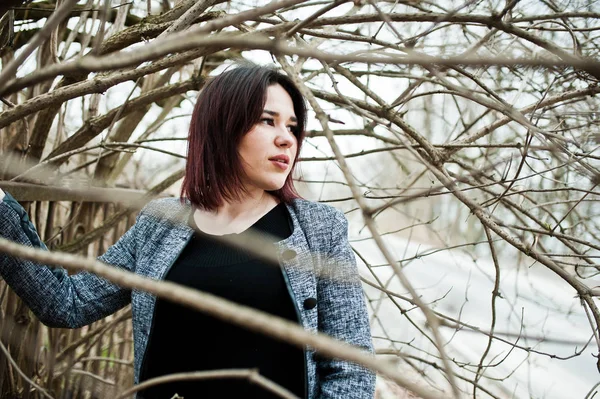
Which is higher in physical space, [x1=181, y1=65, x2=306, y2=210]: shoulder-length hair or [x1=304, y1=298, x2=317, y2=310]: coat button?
[x1=181, y1=65, x2=306, y2=210]: shoulder-length hair

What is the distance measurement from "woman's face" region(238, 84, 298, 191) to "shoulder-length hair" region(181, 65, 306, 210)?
0.07ft

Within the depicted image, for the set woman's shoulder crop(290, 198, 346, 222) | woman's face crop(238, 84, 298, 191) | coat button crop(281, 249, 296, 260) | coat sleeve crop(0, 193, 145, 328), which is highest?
woman's face crop(238, 84, 298, 191)

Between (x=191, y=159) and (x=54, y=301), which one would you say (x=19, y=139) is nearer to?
(x=191, y=159)

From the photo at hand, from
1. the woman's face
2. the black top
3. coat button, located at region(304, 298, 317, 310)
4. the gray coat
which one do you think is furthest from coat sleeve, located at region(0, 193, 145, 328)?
coat button, located at region(304, 298, 317, 310)

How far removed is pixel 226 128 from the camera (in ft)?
5.00

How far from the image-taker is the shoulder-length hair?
1.50m

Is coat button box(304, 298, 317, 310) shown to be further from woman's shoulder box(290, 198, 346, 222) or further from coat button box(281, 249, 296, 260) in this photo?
woman's shoulder box(290, 198, 346, 222)

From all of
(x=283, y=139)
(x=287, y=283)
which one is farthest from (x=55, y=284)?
(x=283, y=139)

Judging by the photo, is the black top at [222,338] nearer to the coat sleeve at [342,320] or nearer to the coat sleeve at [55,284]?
the coat sleeve at [342,320]

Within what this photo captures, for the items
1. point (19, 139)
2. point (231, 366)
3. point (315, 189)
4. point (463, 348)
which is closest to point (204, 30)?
point (231, 366)

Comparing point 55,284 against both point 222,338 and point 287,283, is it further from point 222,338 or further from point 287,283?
point 287,283

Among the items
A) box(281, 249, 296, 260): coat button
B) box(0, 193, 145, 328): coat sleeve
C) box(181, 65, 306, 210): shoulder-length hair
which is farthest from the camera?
box(181, 65, 306, 210): shoulder-length hair

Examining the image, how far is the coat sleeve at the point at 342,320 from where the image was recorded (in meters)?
1.35

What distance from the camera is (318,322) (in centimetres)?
146
